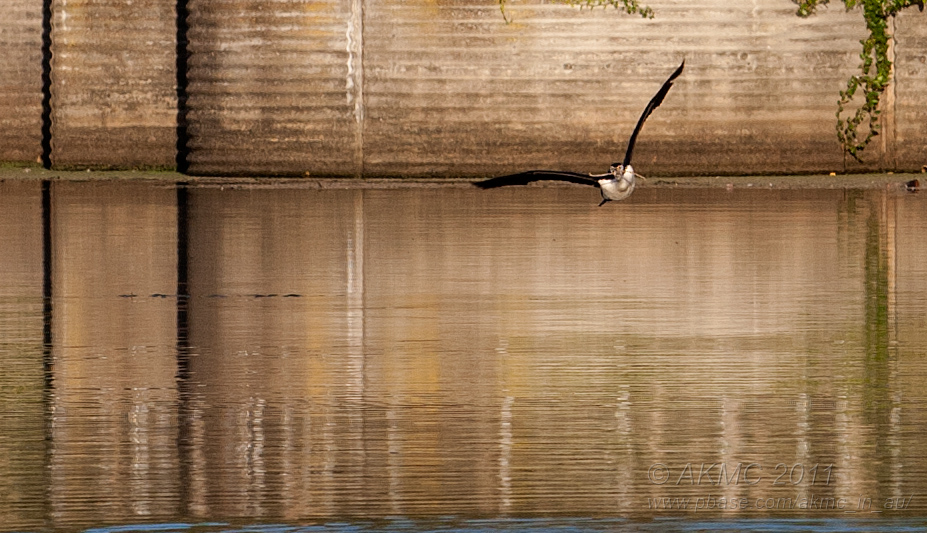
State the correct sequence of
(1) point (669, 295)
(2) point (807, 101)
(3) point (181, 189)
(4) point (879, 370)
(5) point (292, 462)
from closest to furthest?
1. (5) point (292, 462)
2. (4) point (879, 370)
3. (1) point (669, 295)
4. (3) point (181, 189)
5. (2) point (807, 101)

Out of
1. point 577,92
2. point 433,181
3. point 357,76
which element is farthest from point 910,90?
point 357,76

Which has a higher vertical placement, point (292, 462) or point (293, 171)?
point (293, 171)

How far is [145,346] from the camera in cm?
881

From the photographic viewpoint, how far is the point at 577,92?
2216 centimetres

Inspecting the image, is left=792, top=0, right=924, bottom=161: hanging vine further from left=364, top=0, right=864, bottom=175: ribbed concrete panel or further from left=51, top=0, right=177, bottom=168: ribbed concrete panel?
left=51, top=0, right=177, bottom=168: ribbed concrete panel

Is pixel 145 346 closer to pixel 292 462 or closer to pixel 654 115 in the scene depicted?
pixel 292 462

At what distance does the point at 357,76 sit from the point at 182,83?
2.48 metres

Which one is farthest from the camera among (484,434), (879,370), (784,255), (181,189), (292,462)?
(181,189)

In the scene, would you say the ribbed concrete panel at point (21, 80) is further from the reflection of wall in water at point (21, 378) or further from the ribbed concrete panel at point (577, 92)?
the reflection of wall in water at point (21, 378)

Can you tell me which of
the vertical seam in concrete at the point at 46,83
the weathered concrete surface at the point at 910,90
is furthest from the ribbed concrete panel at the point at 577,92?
the vertical seam in concrete at the point at 46,83

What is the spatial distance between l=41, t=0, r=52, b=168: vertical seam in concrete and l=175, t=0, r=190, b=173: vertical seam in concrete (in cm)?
162

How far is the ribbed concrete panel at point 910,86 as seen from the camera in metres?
22.0

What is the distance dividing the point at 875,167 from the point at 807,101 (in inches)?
46.1

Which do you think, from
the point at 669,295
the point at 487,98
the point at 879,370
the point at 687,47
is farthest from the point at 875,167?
the point at 879,370
